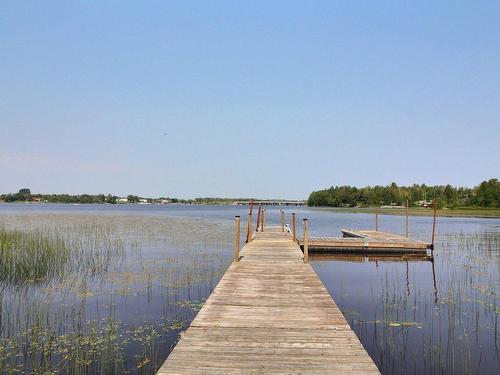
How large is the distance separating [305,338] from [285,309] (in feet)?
6.19

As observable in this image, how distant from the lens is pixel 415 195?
144 meters

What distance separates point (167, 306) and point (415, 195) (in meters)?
145

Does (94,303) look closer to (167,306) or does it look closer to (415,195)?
(167,306)

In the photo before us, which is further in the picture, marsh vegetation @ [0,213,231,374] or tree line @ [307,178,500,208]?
tree line @ [307,178,500,208]

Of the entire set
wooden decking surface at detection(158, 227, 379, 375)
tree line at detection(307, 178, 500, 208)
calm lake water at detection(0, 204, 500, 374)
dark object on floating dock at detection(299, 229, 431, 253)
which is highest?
tree line at detection(307, 178, 500, 208)

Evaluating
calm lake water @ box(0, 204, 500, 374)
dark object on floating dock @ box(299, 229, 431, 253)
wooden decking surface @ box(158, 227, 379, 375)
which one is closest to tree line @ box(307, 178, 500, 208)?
dark object on floating dock @ box(299, 229, 431, 253)

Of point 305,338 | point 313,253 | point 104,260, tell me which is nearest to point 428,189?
point 313,253

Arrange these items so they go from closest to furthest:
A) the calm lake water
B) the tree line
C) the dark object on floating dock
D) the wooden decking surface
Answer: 1. the wooden decking surface
2. the calm lake water
3. the dark object on floating dock
4. the tree line

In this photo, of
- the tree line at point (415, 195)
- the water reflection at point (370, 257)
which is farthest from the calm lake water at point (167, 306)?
the tree line at point (415, 195)

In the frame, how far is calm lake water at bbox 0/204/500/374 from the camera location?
879 centimetres

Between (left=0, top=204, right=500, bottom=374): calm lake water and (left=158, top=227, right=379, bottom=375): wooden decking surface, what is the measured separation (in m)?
1.81

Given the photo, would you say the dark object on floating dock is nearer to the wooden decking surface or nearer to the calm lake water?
the calm lake water

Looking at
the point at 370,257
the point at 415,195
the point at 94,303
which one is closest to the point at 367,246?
the point at 370,257

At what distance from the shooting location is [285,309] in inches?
334
